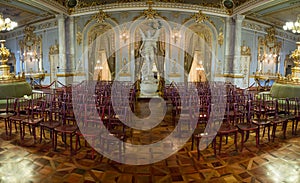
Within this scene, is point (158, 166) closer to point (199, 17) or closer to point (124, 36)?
point (124, 36)

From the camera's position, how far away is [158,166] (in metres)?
3.24

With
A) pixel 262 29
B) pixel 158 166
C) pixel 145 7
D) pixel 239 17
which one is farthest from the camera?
pixel 262 29

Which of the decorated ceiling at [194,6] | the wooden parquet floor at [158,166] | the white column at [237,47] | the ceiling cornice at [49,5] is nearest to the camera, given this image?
the wooden parquet floor at [158,166]

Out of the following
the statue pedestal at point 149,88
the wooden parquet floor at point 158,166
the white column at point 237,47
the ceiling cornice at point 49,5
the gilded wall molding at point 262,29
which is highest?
the ceiling cornice at point 49,5

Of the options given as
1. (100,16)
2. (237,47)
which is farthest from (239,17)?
(100,16)

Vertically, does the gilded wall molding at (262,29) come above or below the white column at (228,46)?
above

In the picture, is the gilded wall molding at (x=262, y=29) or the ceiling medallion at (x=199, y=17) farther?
the gilded wall molding at (x=262, y=29)

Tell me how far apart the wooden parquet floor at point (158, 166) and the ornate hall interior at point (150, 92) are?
0.02 metres

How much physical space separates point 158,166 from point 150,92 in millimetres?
6562

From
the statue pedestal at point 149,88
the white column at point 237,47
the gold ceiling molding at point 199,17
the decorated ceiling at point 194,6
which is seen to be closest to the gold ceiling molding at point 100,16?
the decorated ceiling at point 194,6

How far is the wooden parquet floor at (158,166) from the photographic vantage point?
2881 millimetres

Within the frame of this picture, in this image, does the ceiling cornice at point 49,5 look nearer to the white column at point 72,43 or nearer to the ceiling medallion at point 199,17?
the white column at point 72,43

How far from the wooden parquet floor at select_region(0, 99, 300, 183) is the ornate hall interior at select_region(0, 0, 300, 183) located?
2cm

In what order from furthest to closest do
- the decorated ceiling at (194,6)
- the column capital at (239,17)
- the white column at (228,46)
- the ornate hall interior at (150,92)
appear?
the white column at (228,46) → the column capital at (239,17) → the decorated ceiling at (194,6) → the ornate hall interior at (150,92)
